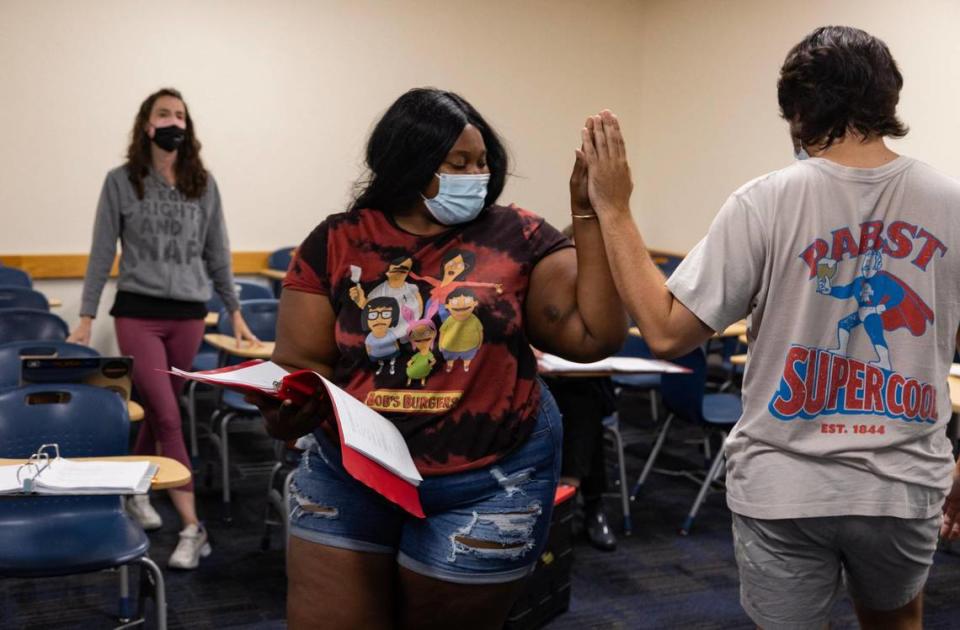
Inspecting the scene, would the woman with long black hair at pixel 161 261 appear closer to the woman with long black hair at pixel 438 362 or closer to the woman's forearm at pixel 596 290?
the woman with long black hair at pixel 438 362

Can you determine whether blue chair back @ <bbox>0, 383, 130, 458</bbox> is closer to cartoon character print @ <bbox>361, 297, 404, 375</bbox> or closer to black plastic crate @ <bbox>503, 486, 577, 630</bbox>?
black plastic crate @ <bbox>503, 486, 577, 630</bbox>

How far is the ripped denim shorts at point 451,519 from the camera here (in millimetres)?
1656

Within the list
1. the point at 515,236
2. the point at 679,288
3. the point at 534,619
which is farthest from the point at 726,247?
the point at 534,619

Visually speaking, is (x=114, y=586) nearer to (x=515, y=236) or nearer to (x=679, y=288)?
(x=515, y=236)

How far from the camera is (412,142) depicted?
5.93ft

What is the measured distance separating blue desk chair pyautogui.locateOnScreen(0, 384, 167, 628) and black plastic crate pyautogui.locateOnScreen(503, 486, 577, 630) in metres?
1.14

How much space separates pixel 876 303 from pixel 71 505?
242 centimetres

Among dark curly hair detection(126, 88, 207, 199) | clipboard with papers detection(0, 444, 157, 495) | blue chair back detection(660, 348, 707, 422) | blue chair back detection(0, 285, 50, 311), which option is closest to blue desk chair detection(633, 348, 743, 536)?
blue chair back detection(660, 348, 707, 422)

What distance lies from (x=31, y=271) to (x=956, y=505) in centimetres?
653

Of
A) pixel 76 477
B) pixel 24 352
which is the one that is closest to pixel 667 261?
pixel 24 352

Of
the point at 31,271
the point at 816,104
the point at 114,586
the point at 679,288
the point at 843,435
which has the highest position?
the point at 816,104

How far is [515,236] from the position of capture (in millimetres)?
1796

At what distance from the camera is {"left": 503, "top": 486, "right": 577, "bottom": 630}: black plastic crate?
3.35m

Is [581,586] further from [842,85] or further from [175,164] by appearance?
[842,85]
